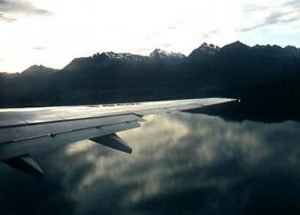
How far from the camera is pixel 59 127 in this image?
55.4 ft

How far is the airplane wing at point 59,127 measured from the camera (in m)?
13.0

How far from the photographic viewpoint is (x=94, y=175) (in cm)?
6500

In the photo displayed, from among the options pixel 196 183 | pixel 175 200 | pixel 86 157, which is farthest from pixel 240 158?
pixel 86 157

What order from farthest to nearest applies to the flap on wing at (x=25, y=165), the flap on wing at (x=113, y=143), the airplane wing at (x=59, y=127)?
the flap on wing at (x=113, y=143) → the airplane wing at (x=59, y=127) → the flap on wing at (x=25, y=165)

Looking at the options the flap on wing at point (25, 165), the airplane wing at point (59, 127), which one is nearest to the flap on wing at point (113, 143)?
the airplane wing at point (59, 127)

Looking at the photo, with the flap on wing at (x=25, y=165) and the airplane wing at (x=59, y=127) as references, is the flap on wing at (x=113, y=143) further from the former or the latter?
the flap on wing at (x=25, y=165)

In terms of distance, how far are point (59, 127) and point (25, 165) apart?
4.56 m

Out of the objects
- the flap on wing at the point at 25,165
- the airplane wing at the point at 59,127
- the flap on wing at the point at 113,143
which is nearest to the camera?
the flap on wing at the point at 25,165

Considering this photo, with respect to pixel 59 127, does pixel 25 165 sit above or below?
below

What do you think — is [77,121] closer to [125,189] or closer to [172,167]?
[125,189]

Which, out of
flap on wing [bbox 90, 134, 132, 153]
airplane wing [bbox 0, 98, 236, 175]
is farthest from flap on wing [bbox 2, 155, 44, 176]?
flap on wing [bbox 90, 134, 132, 153]

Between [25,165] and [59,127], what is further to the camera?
[59,127]

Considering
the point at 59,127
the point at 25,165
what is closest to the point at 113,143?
the point at 59,127

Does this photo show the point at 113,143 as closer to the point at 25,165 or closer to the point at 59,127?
the point at 59,127
